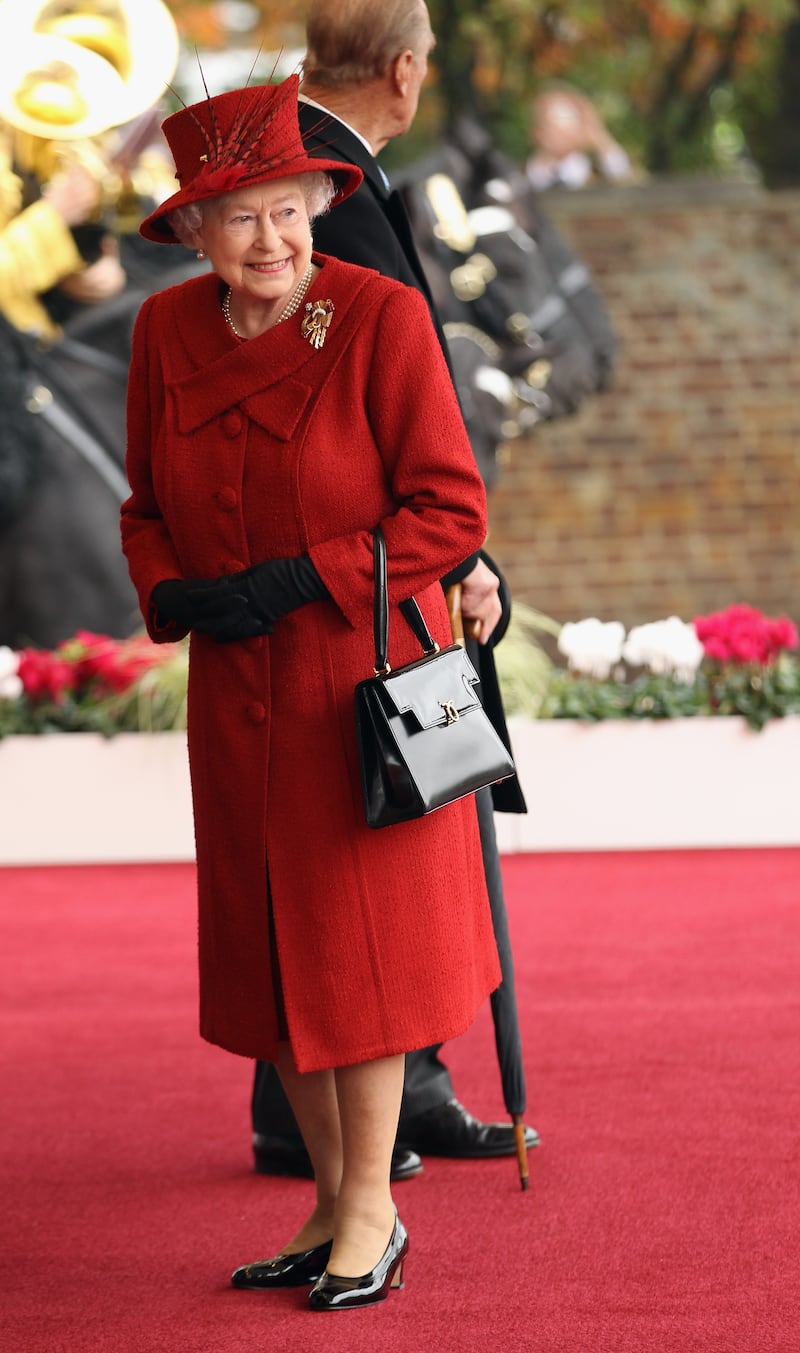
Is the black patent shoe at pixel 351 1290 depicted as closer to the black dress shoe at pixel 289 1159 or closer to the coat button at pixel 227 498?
the black dress shoe at pixel 289 1159

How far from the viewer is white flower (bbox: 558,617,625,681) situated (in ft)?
21.3

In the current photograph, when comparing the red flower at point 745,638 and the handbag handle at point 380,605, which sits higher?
the handbag handle at point 380,605

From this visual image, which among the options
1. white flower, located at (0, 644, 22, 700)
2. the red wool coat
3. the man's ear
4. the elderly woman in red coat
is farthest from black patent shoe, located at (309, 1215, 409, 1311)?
white flower, located at (0, 644, 22, 700)

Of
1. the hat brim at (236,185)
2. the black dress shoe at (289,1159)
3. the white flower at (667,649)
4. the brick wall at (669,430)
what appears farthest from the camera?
the brick wall at (669,430)

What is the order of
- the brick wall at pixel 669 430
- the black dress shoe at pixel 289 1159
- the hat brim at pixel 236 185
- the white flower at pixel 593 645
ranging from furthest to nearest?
the brick wall at pixel 669 430, the white flower at pixel 593 645, the black dress shoe at pixel 289 1159, the hat brim at pixel 236 185

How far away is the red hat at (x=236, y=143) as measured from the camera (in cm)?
215

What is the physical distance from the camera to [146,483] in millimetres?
2408

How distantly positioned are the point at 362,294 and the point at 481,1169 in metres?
1.41

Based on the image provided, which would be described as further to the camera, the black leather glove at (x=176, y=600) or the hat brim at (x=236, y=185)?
the black leather glove at (x=176, y=600)

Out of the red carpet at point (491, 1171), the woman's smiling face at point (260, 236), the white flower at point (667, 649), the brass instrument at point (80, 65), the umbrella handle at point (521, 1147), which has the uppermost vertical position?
the brass instrument at point (80, 65)

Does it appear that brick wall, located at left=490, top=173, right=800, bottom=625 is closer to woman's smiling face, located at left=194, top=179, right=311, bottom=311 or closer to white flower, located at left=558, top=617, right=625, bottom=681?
white flower, located at left=558, top=617, right=625, bottom=681

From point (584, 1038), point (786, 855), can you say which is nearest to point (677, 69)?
point (786, 855)

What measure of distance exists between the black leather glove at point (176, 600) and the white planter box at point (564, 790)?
398 cm

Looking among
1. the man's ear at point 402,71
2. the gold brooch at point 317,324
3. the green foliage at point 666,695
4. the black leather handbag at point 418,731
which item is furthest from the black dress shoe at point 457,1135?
the green foliage at point 666,695
